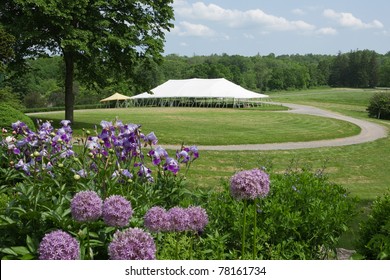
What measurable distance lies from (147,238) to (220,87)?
48.9 m

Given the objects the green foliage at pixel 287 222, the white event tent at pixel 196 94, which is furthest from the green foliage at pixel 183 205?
the white event tent at pixel 196 94

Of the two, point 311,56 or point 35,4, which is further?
point 311,56

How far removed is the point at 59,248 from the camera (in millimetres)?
2441

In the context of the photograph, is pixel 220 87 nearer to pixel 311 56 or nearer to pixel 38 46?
pixel 38 46

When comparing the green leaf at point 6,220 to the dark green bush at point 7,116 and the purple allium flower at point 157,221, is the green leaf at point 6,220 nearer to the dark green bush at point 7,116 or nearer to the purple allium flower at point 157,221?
the purple allium flower at point 157,221

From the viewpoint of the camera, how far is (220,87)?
50.7 m

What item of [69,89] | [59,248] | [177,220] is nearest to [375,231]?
[177,220]

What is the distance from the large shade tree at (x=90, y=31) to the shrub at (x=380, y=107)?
23049 mm

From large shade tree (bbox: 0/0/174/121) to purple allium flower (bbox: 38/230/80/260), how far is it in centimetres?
1870

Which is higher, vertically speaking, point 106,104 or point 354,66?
point 354,66

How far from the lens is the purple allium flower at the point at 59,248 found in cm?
243

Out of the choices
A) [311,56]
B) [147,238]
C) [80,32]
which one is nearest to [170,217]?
[147,238]

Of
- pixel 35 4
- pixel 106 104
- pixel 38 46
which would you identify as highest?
pixel 35 4

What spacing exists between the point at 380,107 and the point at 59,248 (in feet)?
132
